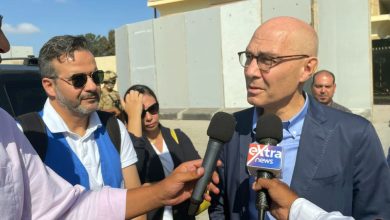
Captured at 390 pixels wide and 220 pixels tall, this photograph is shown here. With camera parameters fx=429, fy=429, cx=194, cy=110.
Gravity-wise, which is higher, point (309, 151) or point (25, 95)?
point (25, 95)

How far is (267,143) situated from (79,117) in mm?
1233

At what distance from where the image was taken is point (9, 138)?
165 cm

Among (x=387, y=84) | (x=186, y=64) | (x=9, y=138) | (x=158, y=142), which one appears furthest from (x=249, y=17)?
(x=9, y=138)

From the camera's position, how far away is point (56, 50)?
8.23 feet

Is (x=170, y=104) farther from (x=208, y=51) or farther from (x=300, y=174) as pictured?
(x=300, y=174)

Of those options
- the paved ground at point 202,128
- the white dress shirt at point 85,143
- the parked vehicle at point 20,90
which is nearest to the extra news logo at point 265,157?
the white dress shirt at point 85,143

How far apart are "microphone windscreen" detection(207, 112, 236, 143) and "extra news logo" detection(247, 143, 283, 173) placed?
16 centimetres

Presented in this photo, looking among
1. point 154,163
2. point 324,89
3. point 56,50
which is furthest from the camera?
point 324,89

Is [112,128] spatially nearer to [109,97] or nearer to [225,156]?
[225,156]

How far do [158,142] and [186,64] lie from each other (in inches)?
480

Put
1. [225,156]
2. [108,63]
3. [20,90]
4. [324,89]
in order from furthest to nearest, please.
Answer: [108,63], [324,89], [20,90], [225,156]

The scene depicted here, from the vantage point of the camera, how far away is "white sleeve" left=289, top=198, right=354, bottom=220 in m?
1.62

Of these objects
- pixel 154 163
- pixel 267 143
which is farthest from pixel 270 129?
pixel 154 163

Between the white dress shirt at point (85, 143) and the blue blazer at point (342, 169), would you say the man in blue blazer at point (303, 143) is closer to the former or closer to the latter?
the blue blazer at point (342, 169)
